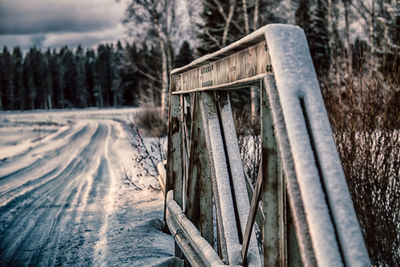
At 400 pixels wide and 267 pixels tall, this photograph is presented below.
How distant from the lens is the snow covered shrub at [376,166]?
103 inches

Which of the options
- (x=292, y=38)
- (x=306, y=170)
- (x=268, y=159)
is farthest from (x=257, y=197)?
(x=292, y=38)

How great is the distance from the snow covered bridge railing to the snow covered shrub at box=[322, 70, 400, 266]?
1.35 m

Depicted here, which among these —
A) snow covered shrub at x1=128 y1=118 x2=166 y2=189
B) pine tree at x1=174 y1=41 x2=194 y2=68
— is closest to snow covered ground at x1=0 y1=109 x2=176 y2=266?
snow covered shrub at x1=128 y1=118 x2=166 y2=189

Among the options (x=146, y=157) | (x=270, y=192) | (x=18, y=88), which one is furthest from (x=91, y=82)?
(x=270, y=192)

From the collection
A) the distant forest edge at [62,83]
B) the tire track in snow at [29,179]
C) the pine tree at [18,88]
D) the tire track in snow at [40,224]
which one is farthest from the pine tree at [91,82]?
the tire track in snow at [40,224]

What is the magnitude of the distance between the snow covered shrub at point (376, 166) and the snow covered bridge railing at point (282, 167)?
4.42 feet

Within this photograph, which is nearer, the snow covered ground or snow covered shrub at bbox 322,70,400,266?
snow covered shrub at bbox 322,70,400,266

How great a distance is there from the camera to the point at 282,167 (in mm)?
1064

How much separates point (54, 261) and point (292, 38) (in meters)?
3.33

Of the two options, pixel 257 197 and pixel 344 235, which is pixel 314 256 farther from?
pixel 257 197

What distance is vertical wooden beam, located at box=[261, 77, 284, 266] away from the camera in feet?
3.85

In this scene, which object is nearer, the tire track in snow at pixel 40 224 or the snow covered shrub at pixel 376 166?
the snow covered shrub at pixel 376 166

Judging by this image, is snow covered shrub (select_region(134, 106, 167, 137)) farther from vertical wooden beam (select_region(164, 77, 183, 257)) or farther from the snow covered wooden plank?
the snow covered wooden plank

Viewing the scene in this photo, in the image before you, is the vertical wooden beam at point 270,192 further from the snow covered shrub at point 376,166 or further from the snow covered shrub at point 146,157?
the snow covered shrub at point 146,157
